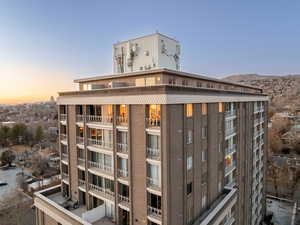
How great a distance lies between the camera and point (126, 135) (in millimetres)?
13734

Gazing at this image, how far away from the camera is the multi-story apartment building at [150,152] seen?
39.0 feet

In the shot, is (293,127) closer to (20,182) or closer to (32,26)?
(32,26)

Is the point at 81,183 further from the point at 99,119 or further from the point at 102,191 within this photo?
the point at 99,119

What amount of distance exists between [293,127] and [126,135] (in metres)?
81.1

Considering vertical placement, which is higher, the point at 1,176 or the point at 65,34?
the point at 65,34

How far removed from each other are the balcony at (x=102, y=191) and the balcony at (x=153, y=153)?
19.5 ft

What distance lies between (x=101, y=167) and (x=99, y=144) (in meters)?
2.20

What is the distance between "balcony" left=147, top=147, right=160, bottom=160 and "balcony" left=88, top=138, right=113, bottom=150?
14.3 feet

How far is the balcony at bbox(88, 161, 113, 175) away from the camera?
605 inches

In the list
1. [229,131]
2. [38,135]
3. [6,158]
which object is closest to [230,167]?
[229,131]

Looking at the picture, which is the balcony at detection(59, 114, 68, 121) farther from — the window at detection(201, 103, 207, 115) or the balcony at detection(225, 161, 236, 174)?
the balcony at detection(225, 161, 236, 174)

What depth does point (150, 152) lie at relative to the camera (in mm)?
12344

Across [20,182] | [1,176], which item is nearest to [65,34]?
[20,182]

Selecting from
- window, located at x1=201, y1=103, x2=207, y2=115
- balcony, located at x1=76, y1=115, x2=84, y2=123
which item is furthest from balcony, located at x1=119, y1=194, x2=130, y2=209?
window, located at x1=201, y1=103, x2=207, y2=115
